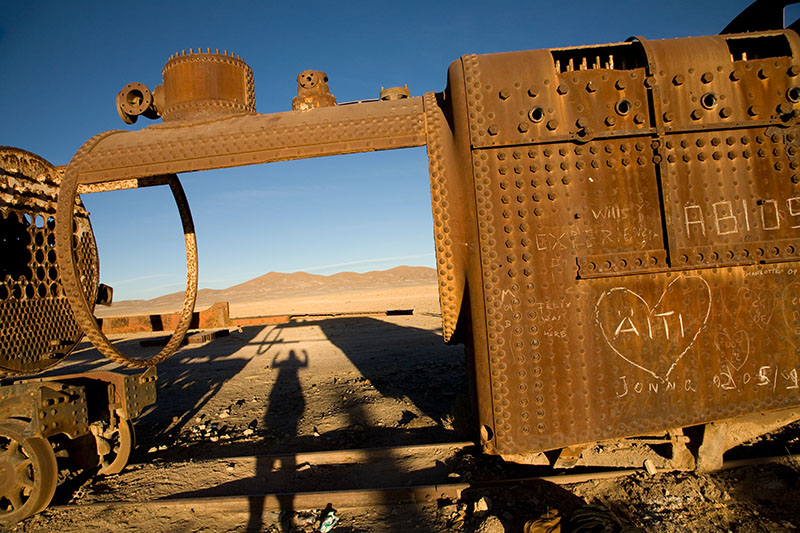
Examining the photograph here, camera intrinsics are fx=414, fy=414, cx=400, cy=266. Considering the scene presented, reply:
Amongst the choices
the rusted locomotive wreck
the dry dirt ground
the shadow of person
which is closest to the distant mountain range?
the shadow of person

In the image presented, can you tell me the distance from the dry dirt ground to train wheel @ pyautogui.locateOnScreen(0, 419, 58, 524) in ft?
0.52

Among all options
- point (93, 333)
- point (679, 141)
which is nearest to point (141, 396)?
point (93, 333)

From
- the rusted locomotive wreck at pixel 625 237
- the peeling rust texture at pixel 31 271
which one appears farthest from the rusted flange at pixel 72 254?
the rusted locomotive wreck at pixel 625 237

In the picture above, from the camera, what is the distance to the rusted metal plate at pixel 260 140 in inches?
152

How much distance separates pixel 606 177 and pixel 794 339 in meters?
2.04

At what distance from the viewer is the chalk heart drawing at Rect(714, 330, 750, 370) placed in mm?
3371

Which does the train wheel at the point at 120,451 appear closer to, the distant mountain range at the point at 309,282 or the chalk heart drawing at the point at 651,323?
the chalk heart drawing at the point at 651,323

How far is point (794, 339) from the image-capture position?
3.40 meters

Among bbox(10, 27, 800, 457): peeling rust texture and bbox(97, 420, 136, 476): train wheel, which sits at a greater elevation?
bbox(10, 27, 800, 457): peeling rust texture

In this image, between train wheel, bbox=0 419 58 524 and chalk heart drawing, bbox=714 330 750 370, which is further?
train wheel, bbox=0 419 58 524

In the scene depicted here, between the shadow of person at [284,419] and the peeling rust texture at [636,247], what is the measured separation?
2.12m

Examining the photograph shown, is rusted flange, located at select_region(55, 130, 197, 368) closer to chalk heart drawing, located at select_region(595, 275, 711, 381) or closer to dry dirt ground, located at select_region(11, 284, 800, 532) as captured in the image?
dry dirt ground, located at select_region(11, 284, 800, 532)

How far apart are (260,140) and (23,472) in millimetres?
A: 4110

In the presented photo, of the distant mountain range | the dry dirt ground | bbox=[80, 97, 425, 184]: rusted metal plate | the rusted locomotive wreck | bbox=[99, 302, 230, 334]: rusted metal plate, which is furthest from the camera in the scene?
the distant mountain range
